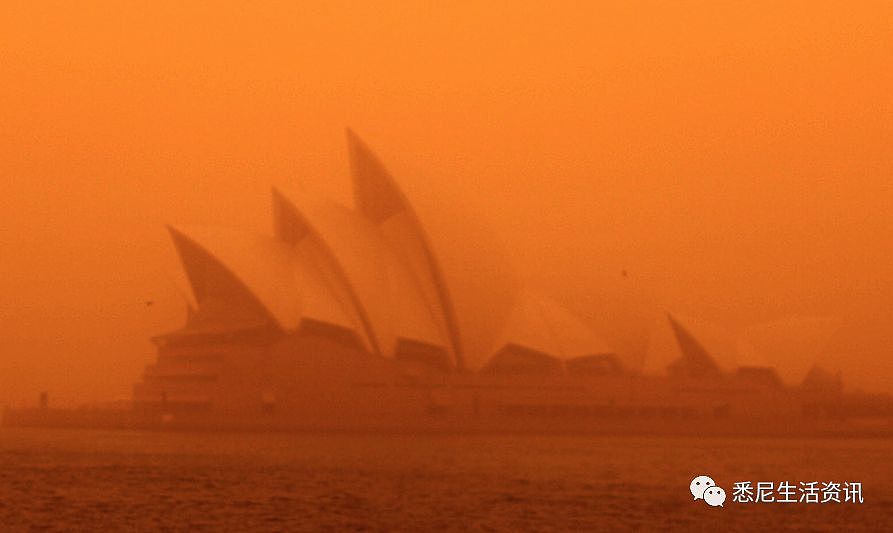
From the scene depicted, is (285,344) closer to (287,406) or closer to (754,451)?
(287,406)

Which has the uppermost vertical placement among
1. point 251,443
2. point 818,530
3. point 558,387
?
point 558,387

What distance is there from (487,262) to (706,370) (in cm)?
2059

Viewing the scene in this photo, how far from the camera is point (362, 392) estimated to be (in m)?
71.6

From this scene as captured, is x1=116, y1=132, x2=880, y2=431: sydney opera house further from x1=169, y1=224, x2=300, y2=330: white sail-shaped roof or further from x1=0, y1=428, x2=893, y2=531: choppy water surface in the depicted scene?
x1=0, y1=428, x2=893, y2=531: choppy water surface

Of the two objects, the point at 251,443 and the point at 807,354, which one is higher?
the point at 807,354

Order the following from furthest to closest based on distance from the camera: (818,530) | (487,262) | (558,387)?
1. (558,387)
2. (487,262)
3. (818,530)

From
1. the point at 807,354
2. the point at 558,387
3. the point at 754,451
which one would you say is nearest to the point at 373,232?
A: the point at 558,387

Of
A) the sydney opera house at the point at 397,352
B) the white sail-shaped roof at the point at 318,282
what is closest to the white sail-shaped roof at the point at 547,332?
the sydney opera house at the point at 397,352

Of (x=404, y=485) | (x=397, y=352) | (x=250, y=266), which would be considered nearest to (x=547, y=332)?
(x=397, y=352)

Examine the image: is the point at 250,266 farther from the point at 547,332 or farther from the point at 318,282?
the point at 547,332

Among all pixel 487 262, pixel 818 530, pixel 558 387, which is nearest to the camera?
pixel 818 530

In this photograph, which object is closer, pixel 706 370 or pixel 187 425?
pixel 187 425

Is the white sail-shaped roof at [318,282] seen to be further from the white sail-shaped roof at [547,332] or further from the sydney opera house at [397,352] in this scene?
the white sail-shaped roof at [547,332]

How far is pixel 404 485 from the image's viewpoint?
38.2 meters
